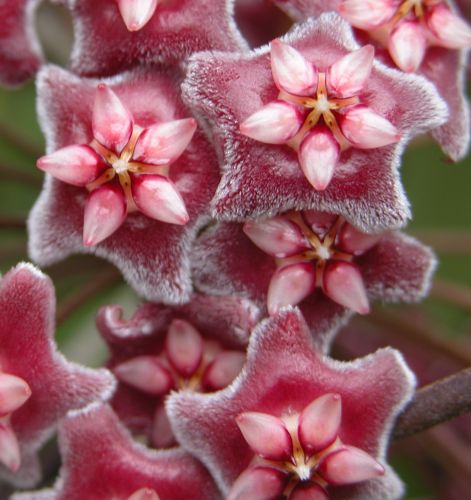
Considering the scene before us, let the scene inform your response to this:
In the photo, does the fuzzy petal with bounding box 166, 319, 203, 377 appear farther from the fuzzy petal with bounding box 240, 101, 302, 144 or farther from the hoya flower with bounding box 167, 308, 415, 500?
the fuzzy petal with bounding box 240, 101, 302, 144

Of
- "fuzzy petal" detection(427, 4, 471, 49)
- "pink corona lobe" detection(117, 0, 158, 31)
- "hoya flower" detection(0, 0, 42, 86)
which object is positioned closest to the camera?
"pink corona lobe" detection(117, 0, 158, 31)

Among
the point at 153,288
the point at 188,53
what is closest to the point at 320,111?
the point at 188,53

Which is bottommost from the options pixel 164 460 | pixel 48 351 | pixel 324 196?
pixel 164 460

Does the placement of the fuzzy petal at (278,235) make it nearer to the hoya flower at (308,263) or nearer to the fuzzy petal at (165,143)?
the hoya flower at (308,263)

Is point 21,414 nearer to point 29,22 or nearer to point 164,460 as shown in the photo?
point 164,460

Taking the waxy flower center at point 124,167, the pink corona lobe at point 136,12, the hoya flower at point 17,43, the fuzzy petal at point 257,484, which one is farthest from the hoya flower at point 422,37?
the fuzzy petal at point 257,484

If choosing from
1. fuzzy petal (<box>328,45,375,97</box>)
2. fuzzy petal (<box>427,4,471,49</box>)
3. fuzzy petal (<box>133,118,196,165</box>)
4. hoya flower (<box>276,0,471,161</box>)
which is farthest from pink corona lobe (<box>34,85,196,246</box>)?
fuzzy petal (<box>427,4,471,49</box>)
